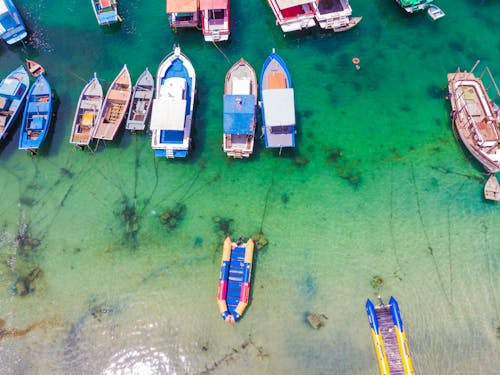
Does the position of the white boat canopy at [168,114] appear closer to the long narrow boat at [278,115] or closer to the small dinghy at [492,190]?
the long narrow boat at [278,115]

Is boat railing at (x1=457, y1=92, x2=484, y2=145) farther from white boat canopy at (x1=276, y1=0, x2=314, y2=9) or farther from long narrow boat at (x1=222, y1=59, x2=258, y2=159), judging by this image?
long narrow boat at (x1=222, y1=59, x2=258, y2=159)

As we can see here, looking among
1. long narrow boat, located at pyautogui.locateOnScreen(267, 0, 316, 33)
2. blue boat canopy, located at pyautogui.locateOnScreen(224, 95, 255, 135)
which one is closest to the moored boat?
blue boat canopy, located at pyautogui.locateOnScreen(224, 95, 255, 135)

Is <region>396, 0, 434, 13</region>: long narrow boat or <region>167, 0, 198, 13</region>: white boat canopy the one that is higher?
<region>167, 0, 198, 13</region>: white boat canopy

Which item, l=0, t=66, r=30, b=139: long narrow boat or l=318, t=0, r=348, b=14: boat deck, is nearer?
l=0, t=66, r=30, b=139: long narrow boat

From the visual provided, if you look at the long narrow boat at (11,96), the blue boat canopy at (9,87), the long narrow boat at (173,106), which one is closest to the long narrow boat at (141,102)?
the long narrow boat at (173,106)

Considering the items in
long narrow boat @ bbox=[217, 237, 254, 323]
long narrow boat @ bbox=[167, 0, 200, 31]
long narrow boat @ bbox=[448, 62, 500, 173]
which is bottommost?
long narrow boat @ bbox=[217, 237, 254, 323]

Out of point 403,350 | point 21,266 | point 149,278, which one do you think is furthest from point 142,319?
point 403,350
